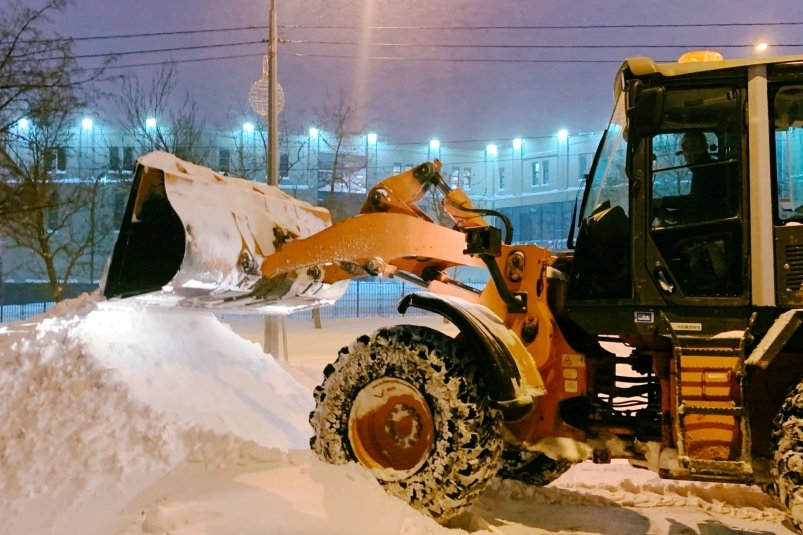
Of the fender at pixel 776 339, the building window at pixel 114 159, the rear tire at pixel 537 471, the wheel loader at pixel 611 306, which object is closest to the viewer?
the fender at pixel 776 339

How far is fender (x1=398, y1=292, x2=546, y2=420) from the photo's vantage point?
414 cm

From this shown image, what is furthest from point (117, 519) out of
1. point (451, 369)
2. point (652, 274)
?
point (652, 274)

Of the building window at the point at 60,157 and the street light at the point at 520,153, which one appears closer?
the building window at the point at 60,157

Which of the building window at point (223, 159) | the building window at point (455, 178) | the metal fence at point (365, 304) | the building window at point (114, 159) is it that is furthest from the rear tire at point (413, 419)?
the building window at point (114, 159)

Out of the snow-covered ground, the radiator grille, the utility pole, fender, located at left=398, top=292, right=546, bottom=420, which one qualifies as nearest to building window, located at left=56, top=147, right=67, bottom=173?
the utility pole

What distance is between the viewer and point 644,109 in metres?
4.02

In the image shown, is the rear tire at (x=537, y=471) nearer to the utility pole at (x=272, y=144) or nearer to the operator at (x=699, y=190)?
the operator at (x=699, y=190)

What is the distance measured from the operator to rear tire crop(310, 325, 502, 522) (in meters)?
1.61

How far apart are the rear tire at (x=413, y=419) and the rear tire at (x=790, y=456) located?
1.57 meters

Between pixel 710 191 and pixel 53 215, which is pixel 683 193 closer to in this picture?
pixel 710 191

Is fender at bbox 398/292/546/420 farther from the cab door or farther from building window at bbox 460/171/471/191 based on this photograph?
building window at bbox 460/171/471/191

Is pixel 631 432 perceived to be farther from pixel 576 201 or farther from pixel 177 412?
pixel 177 412

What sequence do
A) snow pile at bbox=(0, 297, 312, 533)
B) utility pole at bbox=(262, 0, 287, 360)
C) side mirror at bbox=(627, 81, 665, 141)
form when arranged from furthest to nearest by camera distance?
utility pole at bbox=(262, 0, 287, 360) → snow pile at bbox=(0, 297, 312, 533) → side mirror at bbox=(627, 81, 665, 141)

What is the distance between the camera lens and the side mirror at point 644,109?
13.1 feet
